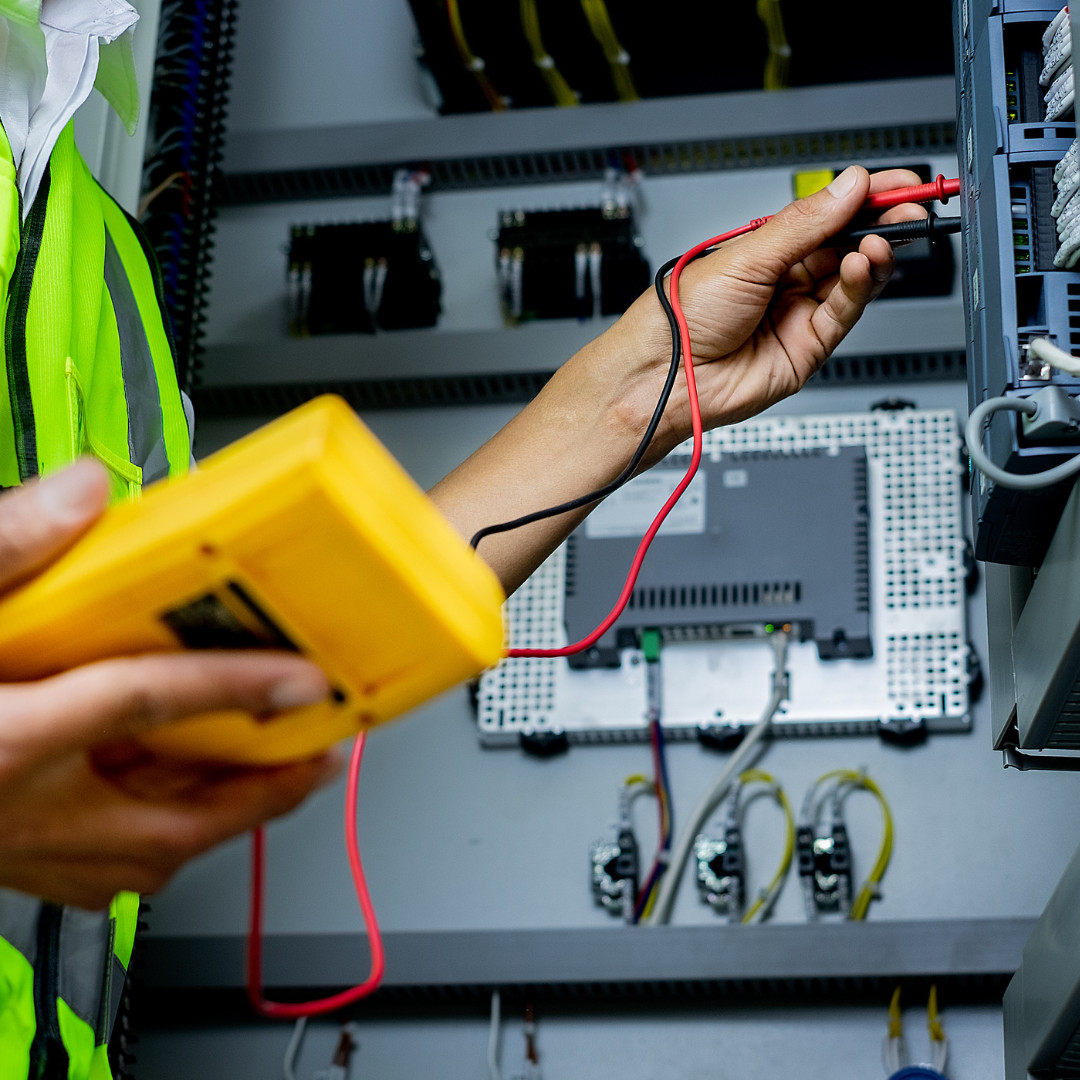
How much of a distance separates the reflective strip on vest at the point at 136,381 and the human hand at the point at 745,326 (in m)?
0.45

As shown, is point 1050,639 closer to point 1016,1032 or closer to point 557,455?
point 1016,1032

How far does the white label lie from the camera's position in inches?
67.0

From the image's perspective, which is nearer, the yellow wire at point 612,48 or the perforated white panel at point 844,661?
the perforated white panel at point 844,661

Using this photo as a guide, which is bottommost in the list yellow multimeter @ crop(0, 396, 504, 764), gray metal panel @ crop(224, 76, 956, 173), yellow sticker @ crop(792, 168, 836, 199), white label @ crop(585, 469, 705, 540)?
yellow multimeter @ crop(0, 396, 504, 764)

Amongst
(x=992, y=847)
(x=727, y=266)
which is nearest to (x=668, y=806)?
(x=992, y=847)

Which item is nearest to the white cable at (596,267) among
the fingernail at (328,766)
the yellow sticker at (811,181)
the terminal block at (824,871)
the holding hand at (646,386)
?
the yellow sticker at (811,181)

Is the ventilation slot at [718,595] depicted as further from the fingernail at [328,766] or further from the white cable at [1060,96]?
the fingernail at [328,766]

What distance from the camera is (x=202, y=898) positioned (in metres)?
1.68

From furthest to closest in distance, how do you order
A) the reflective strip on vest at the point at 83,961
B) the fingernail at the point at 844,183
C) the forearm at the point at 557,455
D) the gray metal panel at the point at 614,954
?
the gray metal panel at the point at 614,954
the forearm at the point at 557,455
the fingernail at the point at 844,183
the reflective strip on vest at the point at 83,961

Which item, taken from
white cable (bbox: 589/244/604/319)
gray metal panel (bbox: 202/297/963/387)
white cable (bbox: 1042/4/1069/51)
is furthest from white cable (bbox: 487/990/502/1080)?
white cable (bbox: 1042/4/1069/51)

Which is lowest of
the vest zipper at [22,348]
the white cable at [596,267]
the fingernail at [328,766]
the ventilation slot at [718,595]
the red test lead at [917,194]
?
the fingernail at [328,766]

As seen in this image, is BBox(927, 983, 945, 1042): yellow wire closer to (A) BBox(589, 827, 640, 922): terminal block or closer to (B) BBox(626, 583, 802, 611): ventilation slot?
(A) BBox(589, 827, 640, 922): terminal block

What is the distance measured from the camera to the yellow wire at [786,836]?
5.03ft

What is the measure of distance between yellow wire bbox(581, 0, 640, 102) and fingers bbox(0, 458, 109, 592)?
4.76 feet
